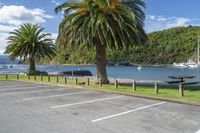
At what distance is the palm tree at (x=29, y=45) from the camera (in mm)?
46312

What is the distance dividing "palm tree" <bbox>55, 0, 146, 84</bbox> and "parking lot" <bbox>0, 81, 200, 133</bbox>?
1029 cm

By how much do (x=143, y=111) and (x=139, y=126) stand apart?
2.92 m

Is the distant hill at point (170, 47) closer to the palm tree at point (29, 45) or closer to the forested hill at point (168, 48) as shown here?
the forested hill at point (168, 48)

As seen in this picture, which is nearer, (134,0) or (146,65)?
(134,0)

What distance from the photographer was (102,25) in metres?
24.2

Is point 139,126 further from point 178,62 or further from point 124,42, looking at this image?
point 178,62

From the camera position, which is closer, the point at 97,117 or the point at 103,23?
the point at 97,117

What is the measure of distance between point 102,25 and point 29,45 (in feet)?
81.7

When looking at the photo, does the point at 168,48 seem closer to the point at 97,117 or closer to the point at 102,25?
the point at 102,25

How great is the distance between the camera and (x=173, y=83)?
28656mm

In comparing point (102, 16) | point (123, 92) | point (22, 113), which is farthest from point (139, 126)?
point (102, 16)

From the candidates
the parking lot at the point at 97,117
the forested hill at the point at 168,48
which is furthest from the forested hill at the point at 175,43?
the parking lot at the point at 97,117

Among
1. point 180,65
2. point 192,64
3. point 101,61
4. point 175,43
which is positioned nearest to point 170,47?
point 175,43

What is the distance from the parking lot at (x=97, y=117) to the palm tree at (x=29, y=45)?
1252 inches
